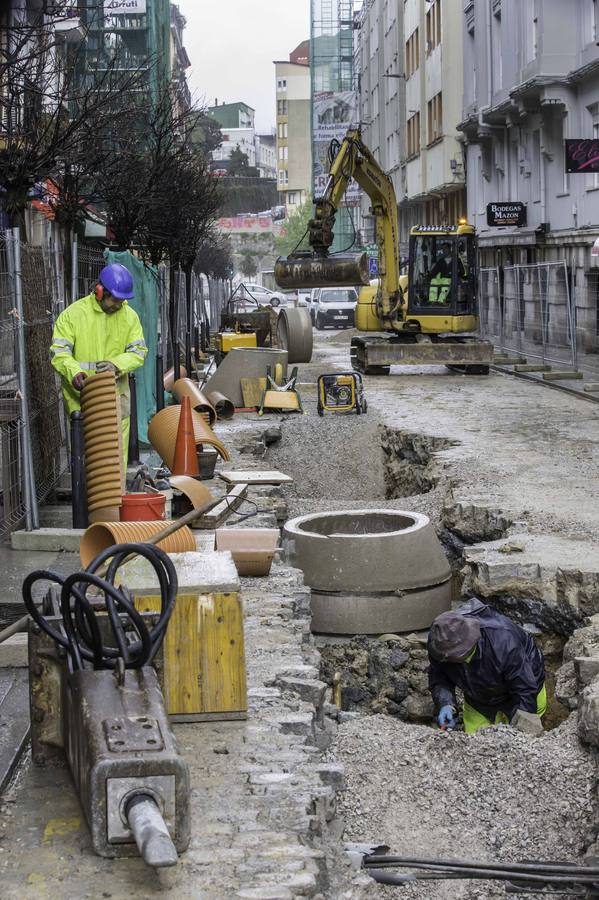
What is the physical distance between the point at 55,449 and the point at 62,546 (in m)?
2.34

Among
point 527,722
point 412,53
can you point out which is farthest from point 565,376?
point 412,53

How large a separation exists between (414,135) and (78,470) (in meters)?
48.5

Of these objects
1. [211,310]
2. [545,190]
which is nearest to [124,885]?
[545,190]

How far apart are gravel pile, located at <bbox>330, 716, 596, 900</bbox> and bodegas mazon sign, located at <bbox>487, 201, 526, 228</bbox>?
29833mm

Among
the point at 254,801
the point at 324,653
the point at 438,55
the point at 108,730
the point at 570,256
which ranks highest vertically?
the point at 438,55

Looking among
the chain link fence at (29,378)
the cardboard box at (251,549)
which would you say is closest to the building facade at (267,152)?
the chain link fence at (29,378)

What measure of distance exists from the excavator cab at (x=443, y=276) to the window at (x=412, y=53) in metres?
29.9

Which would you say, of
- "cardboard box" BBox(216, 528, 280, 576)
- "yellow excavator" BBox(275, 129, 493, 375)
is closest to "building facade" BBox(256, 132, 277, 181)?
"yellow excavator" BBox(275, 129, 493, 375)

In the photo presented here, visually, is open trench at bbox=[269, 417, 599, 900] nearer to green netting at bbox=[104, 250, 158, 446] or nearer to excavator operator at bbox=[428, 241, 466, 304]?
green netting at bbox=[104, 250, 158, 446]

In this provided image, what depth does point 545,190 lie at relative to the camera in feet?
109

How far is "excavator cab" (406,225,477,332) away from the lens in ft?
84.0

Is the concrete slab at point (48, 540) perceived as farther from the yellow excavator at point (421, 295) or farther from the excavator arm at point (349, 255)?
the yellow excavator at point (421, 295)

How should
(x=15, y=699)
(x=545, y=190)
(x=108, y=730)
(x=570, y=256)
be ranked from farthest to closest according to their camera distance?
(x=545, y=190)
(x=570, y=256)
(x=15, y=699)
(x=108, y=730)

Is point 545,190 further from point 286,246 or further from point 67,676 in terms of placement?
point 286,246
